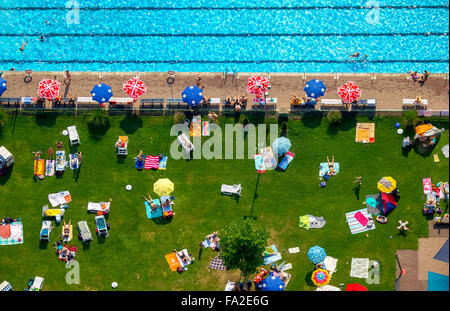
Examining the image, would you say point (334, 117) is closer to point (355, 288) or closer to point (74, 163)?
point (355, 288)

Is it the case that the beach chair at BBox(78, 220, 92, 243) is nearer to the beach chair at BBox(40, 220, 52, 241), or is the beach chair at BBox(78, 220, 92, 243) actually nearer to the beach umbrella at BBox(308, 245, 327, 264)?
the beach chair at BBox(40, 220, 52, 241)

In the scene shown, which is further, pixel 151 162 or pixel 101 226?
pixel 151 162

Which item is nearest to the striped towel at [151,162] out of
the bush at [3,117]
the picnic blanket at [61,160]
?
the picnic blanket at [61,160]

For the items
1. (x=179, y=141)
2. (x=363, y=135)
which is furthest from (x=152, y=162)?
(x=363, y=135)

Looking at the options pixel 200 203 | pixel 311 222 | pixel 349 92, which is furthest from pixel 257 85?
pixel 311 222

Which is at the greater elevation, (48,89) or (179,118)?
(48,89)

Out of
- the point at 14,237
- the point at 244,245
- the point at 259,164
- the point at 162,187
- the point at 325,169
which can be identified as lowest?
the point at 14,237
